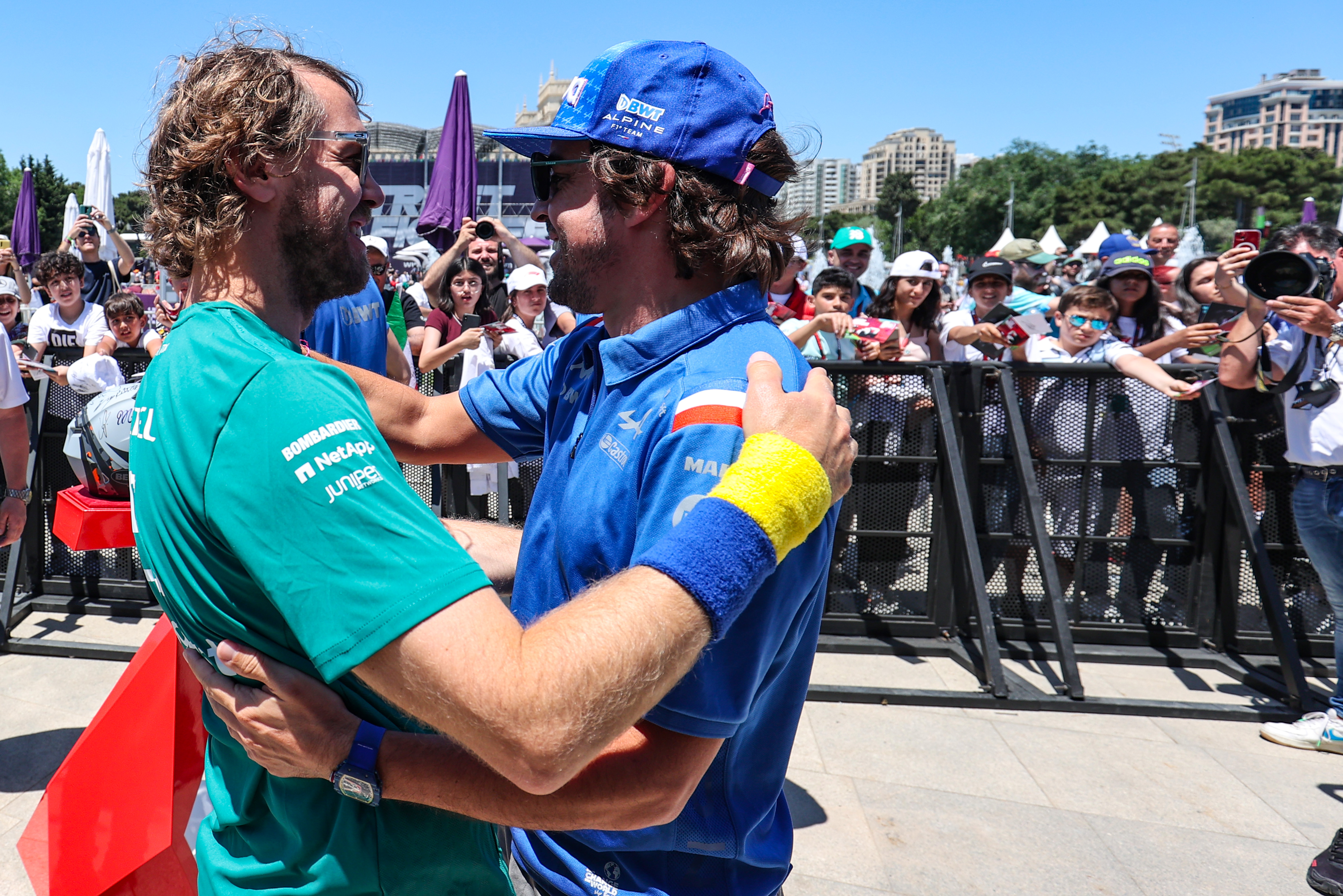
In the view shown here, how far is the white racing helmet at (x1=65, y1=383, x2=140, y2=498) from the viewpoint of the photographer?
2334mm

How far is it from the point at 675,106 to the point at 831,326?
4.37m

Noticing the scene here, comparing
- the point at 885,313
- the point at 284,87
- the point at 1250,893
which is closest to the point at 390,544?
the point at 284,87

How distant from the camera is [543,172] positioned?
68.9 inches

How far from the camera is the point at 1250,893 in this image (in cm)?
346

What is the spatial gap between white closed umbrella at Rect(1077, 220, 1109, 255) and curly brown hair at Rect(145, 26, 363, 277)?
17353 mm

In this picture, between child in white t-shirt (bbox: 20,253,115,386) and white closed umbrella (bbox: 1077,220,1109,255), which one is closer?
child in white t-shirt (bbox: 20,253,115,386)

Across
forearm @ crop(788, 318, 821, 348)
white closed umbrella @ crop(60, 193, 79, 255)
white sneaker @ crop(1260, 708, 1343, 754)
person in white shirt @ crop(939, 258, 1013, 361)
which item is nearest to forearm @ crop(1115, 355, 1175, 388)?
person in white shirt @ crop(939, 258, 1013, 361)

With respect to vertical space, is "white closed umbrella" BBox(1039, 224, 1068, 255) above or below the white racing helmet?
above

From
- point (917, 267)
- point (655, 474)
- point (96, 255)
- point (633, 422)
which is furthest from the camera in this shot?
point (96, 255)

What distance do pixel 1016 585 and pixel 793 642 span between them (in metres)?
4.84

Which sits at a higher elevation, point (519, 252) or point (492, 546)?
point (519, 252)

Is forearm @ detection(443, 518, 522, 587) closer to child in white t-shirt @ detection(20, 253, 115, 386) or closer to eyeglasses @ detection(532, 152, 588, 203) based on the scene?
eyeglasses @ detection(532, 152, 588, 203)

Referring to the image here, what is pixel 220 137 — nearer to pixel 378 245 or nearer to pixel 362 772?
pixel 362 772

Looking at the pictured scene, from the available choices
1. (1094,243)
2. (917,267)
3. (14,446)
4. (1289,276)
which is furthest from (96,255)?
(1094,243)
